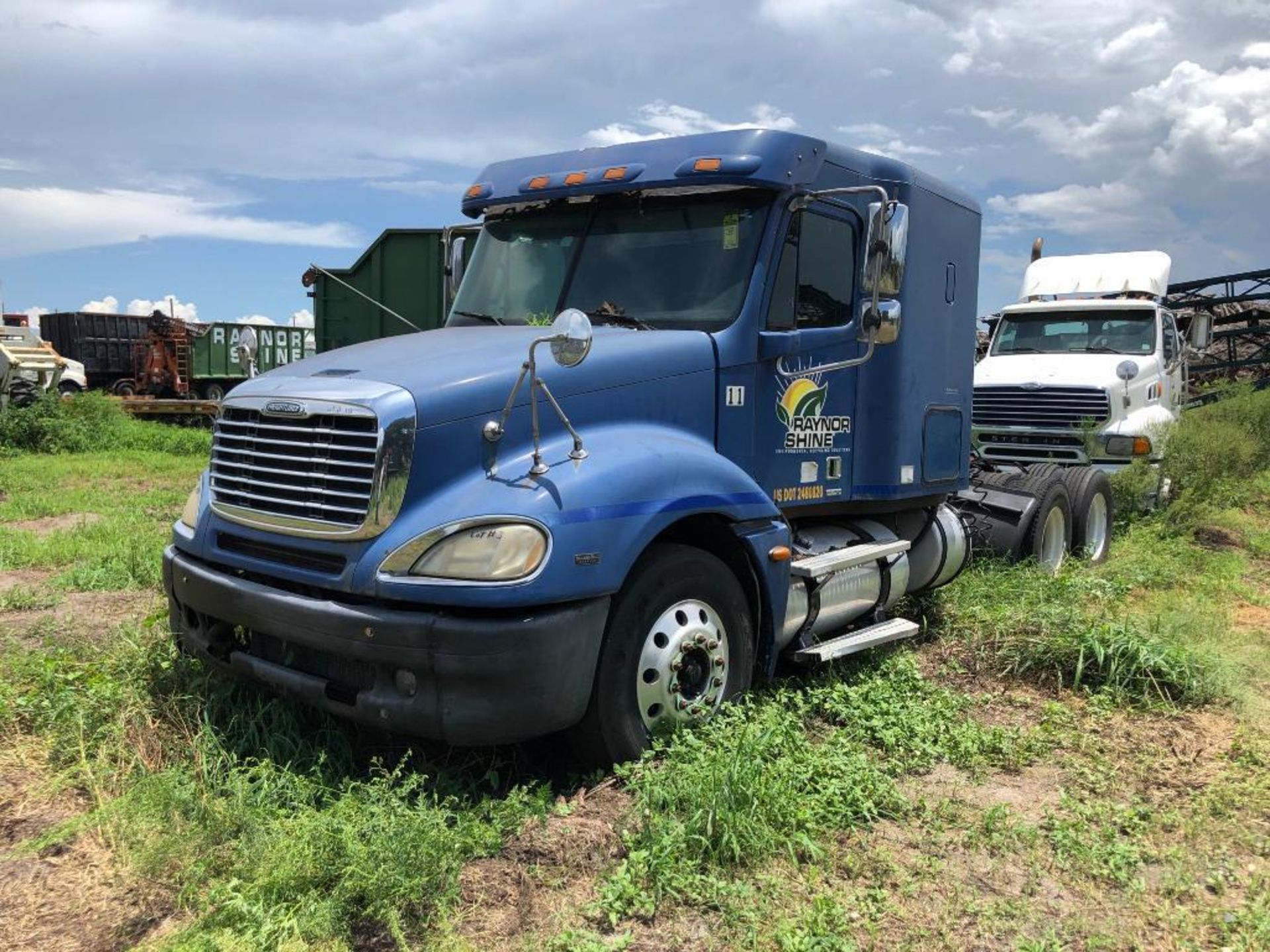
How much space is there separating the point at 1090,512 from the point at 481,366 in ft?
22.5

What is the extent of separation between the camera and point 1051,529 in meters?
8.41

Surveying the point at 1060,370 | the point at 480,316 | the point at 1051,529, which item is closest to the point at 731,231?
the point at 480,316

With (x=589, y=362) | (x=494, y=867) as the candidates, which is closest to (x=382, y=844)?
(x=494, y=867)

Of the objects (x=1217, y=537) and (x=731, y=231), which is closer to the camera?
(x=731, y=231)

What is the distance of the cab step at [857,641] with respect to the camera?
197 inches

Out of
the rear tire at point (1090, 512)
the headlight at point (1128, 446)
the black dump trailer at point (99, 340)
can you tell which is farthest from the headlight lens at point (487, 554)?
the black dump trailer at point (99, 340)

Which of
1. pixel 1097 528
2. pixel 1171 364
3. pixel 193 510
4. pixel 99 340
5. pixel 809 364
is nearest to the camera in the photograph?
pixel 193 510

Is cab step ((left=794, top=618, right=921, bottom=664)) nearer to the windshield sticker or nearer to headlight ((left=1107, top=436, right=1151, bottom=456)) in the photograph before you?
the windshield sticker

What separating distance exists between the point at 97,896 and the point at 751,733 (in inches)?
93.4

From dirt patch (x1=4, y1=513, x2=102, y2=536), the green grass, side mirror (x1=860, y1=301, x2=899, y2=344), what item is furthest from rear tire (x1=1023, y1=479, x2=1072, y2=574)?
dirt patch (x1=4, y1=513, x2=102, y2=536)

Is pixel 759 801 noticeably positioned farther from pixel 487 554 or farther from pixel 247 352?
pixel 247 352

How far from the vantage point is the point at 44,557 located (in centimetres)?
792

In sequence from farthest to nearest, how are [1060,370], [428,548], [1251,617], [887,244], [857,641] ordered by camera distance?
[1060,370] → [1251,617] → [857,641] → [887,244] → [428,548]

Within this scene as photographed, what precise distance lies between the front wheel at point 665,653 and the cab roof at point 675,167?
1852 millimetres
